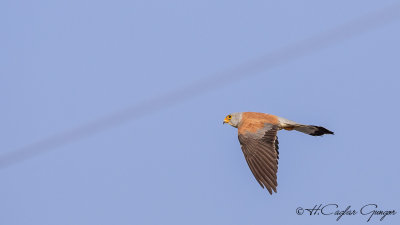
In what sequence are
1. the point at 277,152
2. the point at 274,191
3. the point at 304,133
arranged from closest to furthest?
the point at 274,191
the point at 277,152
the point at 304,133

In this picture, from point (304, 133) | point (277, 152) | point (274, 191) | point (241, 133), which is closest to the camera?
point (274, 191)

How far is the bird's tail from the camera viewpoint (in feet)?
37.2

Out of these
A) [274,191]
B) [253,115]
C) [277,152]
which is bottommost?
[274,191]

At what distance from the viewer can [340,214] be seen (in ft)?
31.8

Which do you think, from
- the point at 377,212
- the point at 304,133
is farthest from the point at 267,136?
the point at 377,212

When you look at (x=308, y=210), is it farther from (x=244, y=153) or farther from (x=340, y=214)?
(x=244, y=153)

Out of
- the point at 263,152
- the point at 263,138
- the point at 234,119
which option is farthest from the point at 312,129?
the point at 263,152

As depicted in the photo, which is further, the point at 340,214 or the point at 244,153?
the point at 244,153

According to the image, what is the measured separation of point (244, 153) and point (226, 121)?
1822 mm

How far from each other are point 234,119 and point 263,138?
1555mm

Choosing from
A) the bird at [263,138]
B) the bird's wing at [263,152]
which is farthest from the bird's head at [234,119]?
the bird's wing at [263,152]

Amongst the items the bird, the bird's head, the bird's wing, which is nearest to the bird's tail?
the bird

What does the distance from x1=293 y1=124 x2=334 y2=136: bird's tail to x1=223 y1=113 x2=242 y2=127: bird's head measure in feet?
3.39

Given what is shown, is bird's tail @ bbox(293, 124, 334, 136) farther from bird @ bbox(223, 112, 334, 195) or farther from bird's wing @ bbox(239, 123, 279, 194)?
bird's wing @ bbox(239, 123, 279, 194)
